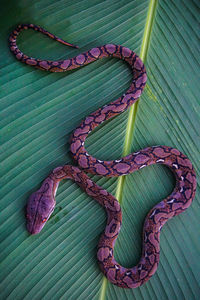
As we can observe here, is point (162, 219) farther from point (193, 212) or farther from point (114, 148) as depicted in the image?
point (114, 148)

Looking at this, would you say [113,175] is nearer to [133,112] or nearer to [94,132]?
[94,132]

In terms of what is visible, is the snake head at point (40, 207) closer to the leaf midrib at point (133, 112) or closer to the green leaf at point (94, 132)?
the green leaf at point (94, 132)

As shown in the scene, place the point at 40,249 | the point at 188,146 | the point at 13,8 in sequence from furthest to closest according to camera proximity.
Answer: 1. the point at 188,146
2. the point at 13,8
3. the point at 40,249

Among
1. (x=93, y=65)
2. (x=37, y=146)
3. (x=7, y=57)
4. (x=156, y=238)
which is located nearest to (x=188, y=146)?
(x=156, y=238)

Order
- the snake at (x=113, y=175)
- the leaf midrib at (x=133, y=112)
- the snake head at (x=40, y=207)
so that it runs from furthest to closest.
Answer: the leaf midrib at (x=133, y=112) < the snake at (x=113, y=175) < the snake head at (x=40, y=207)

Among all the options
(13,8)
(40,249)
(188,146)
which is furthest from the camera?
(188,146)

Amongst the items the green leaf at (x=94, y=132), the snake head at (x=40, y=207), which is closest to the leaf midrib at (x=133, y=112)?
the green leaf at (x=94, y=132)

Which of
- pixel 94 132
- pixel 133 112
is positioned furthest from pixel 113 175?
pixel 133 112
